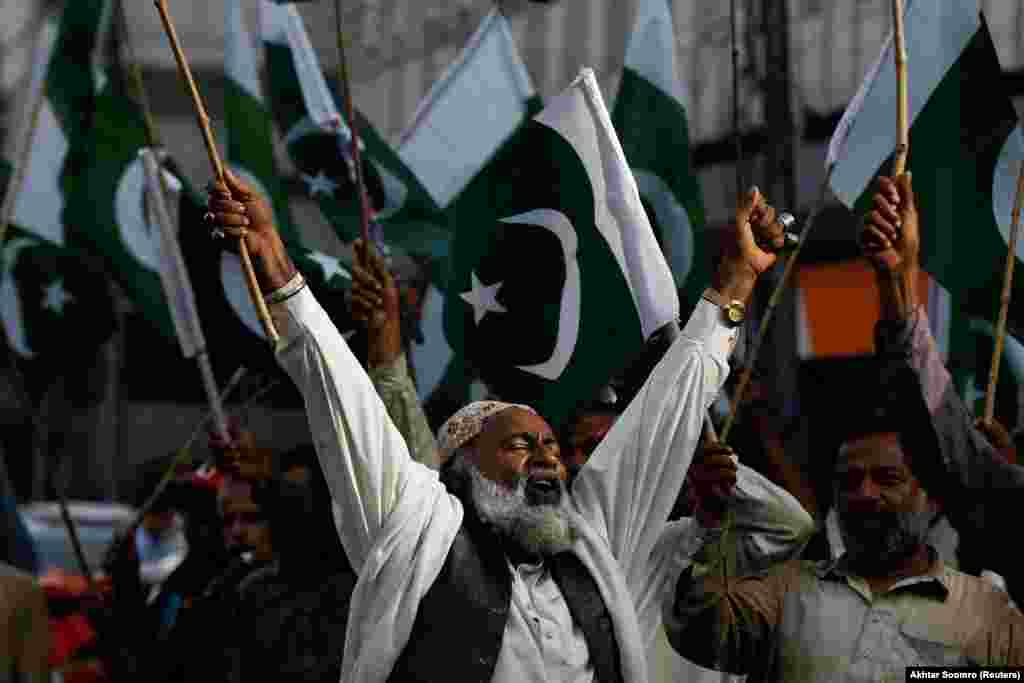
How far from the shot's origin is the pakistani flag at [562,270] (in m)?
5.15

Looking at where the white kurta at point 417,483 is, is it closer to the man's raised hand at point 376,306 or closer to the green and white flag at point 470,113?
the man's raised hand at point 376,306

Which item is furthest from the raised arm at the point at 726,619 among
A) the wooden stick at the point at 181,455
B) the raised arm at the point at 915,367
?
the wooden stick at the point at 181,455

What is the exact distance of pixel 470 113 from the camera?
834cm

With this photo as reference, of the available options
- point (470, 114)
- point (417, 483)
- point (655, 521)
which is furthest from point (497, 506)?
point (470, 114)

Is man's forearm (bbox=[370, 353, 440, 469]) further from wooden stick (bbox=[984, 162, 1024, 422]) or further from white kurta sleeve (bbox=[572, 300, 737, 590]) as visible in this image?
wooden stick (bbox=[984, 162, 1024, 422])

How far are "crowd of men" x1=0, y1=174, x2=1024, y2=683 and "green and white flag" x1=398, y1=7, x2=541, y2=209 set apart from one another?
273cm

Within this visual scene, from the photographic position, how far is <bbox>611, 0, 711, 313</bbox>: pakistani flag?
6.33 m

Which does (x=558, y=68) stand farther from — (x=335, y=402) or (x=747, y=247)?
(x=335, y=402)

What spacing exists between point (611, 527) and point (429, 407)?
255 centimetres

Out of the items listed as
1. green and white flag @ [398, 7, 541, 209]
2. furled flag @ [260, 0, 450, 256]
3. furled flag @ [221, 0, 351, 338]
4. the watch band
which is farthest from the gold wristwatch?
green and white flag @ [398, 7, 541, 209]

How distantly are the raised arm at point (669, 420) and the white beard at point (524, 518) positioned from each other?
117 mm

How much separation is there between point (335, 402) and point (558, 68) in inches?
541

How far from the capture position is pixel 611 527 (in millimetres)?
4594

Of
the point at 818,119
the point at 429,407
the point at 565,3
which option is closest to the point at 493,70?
the point at 429,407
